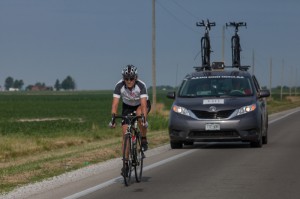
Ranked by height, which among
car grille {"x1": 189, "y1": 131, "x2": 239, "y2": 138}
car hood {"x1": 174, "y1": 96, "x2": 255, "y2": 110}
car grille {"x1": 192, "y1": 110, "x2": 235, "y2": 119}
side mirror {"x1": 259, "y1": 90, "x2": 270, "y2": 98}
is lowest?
car grille {"x1": 189, "y1": 131, "x2": 239, "y2": 138}

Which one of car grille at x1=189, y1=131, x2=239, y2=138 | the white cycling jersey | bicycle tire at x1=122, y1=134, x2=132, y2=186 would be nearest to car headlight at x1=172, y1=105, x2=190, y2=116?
car grille at x1=189, y1=131, x2=239, y2=138

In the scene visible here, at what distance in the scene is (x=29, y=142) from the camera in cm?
2777

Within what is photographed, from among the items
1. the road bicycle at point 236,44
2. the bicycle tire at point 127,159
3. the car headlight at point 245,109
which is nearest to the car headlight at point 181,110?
the car headlight at point 245,109

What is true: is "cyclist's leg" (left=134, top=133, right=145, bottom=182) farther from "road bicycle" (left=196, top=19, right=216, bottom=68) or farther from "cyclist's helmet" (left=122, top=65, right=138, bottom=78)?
"road bicycle" (left=196, top=19, right=216, bottom=68)

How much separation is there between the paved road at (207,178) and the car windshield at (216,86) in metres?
1.43

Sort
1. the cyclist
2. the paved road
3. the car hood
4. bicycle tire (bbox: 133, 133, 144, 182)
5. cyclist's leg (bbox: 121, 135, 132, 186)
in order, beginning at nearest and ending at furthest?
the paved road < cyclist's leg (bbox: 121, 135, 132, 186) < the cyclist < bicycle tire (bbox: 133, 133, 144, 182) < the car hood

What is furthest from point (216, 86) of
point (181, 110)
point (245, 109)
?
point (181, 110)

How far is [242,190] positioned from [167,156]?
6443 millimetres

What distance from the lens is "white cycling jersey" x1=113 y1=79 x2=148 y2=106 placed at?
41.7 feet

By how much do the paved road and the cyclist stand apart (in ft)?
3.23

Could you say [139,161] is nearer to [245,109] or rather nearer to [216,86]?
[245,109]

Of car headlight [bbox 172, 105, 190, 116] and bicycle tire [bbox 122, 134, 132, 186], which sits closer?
bicycle tire [bbox 122, 134, 132, 186]

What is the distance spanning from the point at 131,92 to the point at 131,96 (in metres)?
0.07

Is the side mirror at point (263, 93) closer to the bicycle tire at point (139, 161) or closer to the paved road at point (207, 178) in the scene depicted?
the paved road at point (207, 178)
